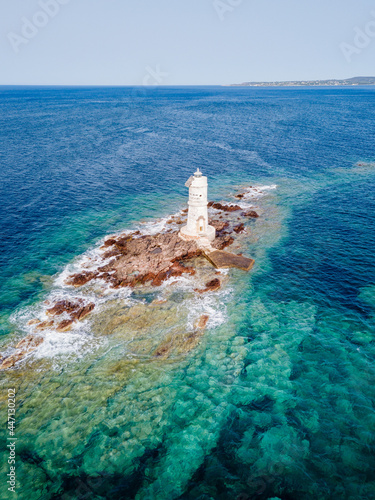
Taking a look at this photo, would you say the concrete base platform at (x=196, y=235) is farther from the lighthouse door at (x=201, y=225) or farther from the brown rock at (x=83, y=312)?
the brown rock at (x=83, y=312)

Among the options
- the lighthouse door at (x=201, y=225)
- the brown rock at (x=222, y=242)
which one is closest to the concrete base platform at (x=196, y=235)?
the lighthouse door at (x=201, y=225)

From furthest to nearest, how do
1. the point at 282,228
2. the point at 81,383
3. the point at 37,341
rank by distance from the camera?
the point at 282,228, the point at 37,341, the point at 81,383

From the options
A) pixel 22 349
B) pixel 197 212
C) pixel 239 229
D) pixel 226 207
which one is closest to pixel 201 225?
pixel 197 212

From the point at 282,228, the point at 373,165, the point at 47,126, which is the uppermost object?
the point at 47,126

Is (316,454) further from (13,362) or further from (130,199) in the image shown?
(130,199)

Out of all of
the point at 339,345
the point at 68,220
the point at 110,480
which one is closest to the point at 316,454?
the point at 339,345
